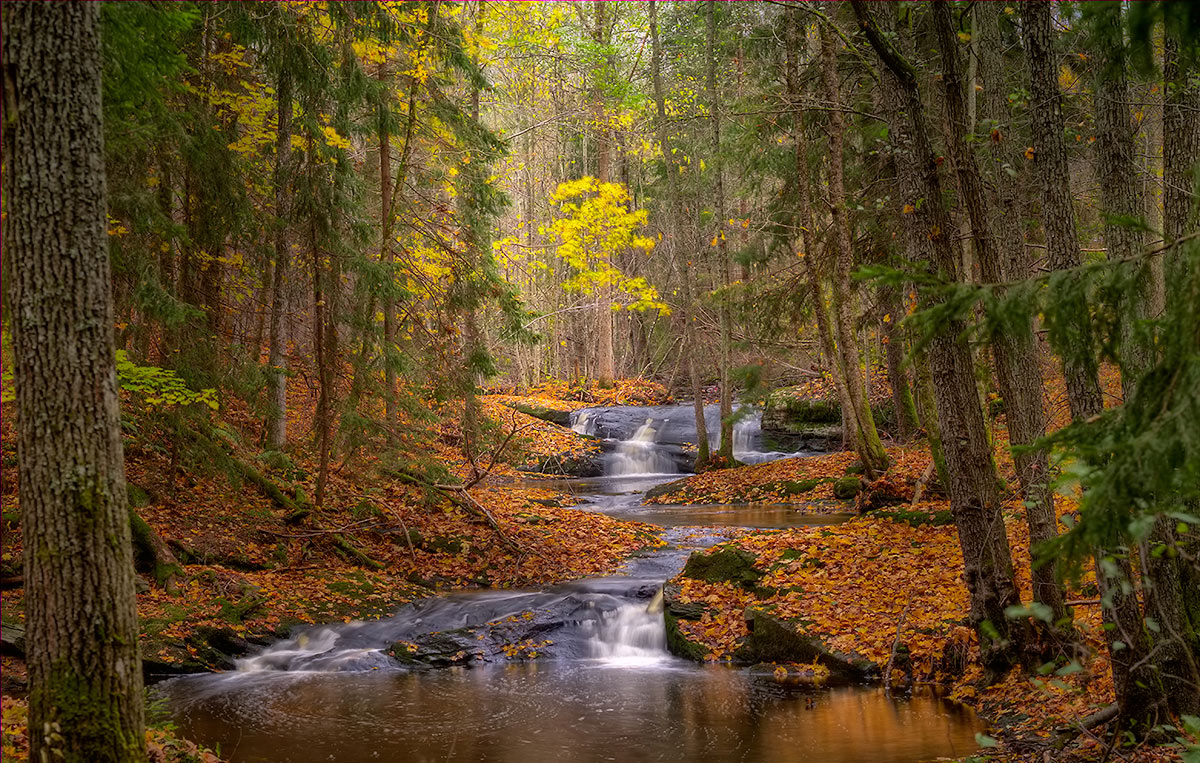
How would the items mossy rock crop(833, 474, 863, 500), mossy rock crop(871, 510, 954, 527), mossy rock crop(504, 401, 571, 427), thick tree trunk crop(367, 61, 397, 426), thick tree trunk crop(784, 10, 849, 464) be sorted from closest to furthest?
mossy rock crop(871, 510, 954, 527) < thick tree trunk crop(367, 61, 397, 426) < thick tree trunk crop(784, 10, 849, 464) < mossy rock crop(833, 474, 863, 500) < mossy rock crop(504, 401, 571, 427)

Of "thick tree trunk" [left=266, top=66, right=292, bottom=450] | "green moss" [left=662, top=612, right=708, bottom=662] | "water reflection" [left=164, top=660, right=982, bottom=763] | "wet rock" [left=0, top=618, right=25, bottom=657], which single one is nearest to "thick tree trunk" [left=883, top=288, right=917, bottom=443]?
"green moss" [left=662, top=612, right=708, bottom=662]

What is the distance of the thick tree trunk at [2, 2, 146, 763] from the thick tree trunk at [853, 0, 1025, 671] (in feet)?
18.1

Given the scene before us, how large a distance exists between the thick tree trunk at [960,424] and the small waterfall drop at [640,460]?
641 inches

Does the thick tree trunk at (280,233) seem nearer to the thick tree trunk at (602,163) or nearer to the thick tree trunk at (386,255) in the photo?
the thick tree trunk at (386,255)

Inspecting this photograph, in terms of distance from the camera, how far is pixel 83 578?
13.7ft

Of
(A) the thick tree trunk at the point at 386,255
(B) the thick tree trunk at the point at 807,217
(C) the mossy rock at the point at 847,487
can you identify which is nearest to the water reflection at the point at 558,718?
(A) the thick tree trunk at the point at 386,255

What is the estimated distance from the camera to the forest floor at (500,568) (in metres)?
7.15

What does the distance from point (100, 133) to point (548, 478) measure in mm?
19497

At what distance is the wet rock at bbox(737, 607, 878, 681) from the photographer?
839 centimetres

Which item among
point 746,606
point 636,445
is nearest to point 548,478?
point 636,445

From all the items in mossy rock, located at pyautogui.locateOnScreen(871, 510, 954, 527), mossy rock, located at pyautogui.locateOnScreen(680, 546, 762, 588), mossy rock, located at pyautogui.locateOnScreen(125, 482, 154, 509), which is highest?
mossy rock, located at pyautogui.locateOnScreen(125, 482, 154, 509)

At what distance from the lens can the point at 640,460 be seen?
24.0m

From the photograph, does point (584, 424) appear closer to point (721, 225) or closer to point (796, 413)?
point (796, 413)

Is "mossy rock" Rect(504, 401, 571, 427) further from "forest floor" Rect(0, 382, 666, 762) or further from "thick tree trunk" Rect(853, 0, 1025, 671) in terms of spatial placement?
"thick tree trunk" Rect(853, 0, 1025, 671)
